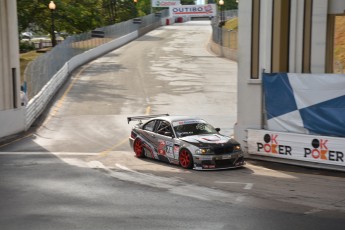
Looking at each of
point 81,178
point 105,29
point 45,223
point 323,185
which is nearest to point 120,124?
point 81,178

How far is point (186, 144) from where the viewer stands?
55.0 ft

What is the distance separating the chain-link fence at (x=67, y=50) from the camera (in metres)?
31.4

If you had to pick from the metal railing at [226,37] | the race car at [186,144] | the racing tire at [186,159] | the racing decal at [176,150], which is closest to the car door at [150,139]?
the race car at [186,144]

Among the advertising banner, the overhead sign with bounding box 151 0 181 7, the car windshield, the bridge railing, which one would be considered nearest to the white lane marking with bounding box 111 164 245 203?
the car windshield

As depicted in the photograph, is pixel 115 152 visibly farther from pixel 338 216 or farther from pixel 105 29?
pixel 105 29

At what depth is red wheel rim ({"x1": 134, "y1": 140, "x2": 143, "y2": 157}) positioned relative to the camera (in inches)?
755

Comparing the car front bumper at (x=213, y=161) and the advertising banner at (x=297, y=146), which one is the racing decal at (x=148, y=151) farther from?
the advertising banner at (x=297, y=146)

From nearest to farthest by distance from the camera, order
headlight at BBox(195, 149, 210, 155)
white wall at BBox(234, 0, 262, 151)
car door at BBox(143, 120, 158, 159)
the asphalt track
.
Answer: the asphalt track
headlight at BBox(195, 149, 210, 155)
car door at BBox(143, 120, 158, 159)
white wall at BBox(234, 0, 262, 151)

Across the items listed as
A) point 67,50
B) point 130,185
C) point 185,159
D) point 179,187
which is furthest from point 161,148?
point 67,50

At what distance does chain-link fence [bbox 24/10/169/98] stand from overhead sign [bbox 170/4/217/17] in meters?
20.9

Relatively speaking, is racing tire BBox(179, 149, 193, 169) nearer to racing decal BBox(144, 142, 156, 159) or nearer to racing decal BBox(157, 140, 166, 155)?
racing decal BBox(157, 140, 166, 155)

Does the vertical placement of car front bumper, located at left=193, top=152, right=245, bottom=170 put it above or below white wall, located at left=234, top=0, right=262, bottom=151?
below

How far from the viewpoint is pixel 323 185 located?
14570mm

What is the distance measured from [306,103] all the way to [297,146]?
52.9 inches
